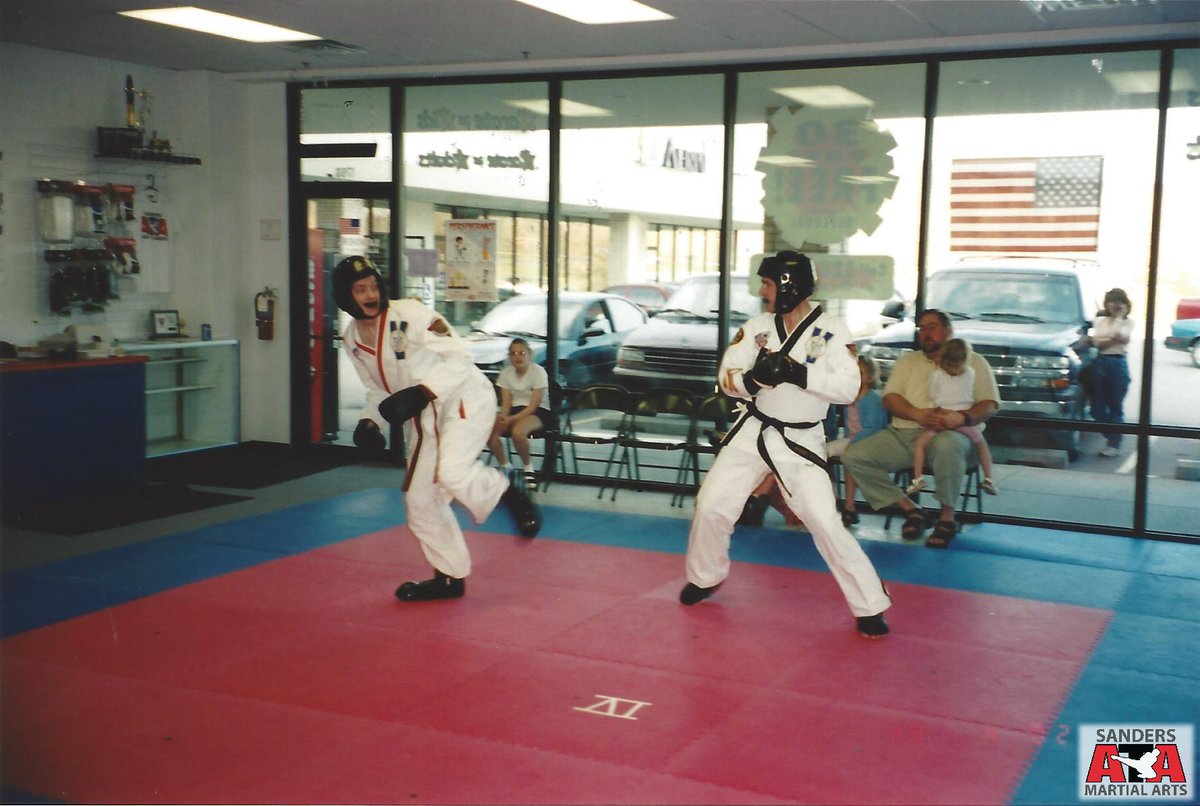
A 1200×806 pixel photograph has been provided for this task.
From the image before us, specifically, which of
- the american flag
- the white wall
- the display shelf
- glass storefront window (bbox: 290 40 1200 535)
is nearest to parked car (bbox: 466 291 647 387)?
glass storefront window (bbox: 290 40 1200 535)

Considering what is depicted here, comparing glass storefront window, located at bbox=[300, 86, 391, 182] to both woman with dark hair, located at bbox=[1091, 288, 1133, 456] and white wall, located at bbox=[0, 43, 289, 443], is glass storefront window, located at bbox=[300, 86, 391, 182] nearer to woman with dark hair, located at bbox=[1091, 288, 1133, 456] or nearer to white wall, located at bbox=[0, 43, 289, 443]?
white wall, located at bbox=[0, 43, 289, 443]

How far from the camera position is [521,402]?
821 centimetres

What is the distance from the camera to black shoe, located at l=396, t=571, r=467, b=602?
551cm

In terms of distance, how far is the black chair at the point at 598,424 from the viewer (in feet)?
27.1

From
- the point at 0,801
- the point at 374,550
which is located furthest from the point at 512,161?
the point at 0,801

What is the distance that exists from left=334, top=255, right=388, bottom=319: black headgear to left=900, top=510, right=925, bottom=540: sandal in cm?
353

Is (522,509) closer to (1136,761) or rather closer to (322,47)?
(1136,761)

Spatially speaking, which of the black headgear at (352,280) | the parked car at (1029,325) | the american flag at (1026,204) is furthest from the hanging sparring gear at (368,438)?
the american flag at (1026,204)

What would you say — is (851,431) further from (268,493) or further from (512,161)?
(268,493)

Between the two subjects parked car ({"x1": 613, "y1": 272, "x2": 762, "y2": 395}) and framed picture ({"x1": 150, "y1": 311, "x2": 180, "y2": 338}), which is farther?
framed picture ({"x1": 150, "y1": 311, "x2": 180, "y2": 338})

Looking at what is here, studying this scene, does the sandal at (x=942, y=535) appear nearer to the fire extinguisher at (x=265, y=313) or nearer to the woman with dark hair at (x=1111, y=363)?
the woman with dark hair at (x=1111, y=363)

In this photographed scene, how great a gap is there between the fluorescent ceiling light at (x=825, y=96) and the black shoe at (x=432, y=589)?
4262mm

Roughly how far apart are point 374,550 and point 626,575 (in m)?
1.51

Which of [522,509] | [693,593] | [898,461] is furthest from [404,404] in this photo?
[898,461]
